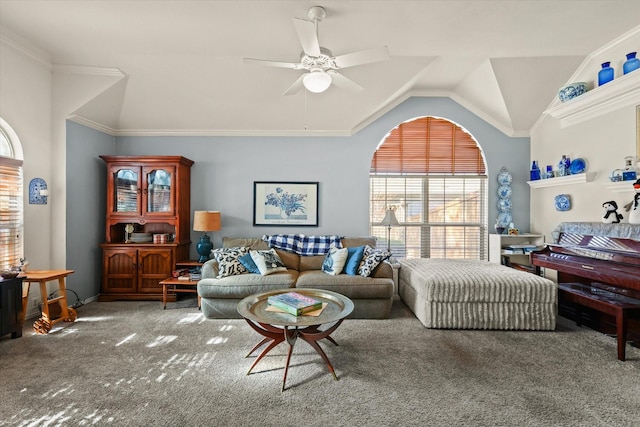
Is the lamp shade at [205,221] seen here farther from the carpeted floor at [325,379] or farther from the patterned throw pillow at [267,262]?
the carpeted floor at [325,379]

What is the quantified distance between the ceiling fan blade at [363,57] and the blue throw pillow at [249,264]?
2.51m

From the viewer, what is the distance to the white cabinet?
4.60 metres

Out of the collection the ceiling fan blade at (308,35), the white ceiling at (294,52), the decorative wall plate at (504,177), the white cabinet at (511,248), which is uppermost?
the white ceiling at (294,52)

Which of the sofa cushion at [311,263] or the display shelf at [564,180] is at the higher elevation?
the display shelf at [564,180]

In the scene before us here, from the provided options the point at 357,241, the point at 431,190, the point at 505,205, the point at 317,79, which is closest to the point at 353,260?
the point at 357,241

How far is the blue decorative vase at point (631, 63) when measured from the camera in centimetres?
316

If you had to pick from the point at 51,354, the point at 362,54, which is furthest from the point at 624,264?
the point at 51,354

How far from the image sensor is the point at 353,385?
7.63 ft

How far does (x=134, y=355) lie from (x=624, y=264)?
4.47m

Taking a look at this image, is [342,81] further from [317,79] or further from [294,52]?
[294,52]

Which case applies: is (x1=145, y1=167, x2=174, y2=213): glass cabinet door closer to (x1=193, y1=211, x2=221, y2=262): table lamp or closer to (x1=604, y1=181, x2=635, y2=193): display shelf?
(x1=193, y1=211, x2=221, y2=262): table lamp

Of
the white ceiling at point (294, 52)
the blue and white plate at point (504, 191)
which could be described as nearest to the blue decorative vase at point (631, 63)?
the white ceiling at point (294, 52)

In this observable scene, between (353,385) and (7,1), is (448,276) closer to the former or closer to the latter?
(353,385)

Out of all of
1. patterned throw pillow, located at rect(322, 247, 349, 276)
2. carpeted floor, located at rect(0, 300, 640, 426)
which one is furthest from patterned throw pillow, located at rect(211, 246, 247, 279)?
patterned throw pillow, located at rect(322, 247, 349, 276)
